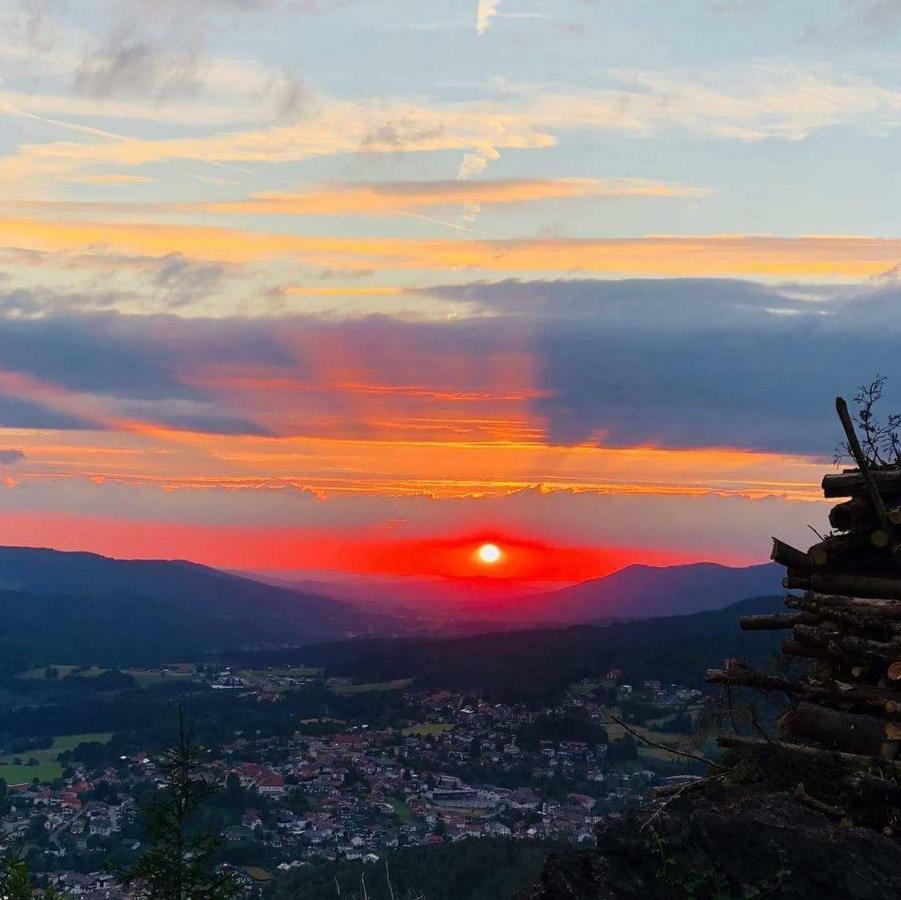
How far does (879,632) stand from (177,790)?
39.7ft

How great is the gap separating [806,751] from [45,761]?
144388 millimetres

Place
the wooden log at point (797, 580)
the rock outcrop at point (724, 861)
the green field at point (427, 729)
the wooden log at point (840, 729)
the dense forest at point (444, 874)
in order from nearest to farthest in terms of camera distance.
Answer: the rock outcrop at point (724, 861) < the wooden log at point (840, 729) < the wooden log at point (797, 580) < the dense forest at point (444, 874) < the green field at point (427, 729)

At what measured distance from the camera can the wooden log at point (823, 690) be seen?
12.6 m

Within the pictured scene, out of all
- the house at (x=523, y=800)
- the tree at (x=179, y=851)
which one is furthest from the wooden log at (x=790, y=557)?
the house at (x=523, y=800)

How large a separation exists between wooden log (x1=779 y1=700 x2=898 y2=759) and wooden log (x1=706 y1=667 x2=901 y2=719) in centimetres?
12

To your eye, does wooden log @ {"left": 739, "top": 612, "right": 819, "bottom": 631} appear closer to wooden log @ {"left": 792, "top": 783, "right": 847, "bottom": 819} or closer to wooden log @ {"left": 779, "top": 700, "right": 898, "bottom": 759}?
wooden log @ {"left": 779, "top": 700, "right": 898, "bottom": 759}

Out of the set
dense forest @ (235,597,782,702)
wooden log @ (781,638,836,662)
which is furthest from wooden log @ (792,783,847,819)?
dense forest @ (235,597,782,702)

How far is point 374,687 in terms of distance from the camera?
16812cm

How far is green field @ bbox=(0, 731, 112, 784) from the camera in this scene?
129m

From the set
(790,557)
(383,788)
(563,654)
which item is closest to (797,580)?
(790,557)

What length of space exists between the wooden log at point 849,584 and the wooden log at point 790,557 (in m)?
0.11

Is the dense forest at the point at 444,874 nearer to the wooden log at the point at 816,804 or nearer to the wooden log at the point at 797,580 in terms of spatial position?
the wooden log at the point at 797,580

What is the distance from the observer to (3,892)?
24.0 m

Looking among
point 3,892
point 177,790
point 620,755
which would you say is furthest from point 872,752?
point 620,755
